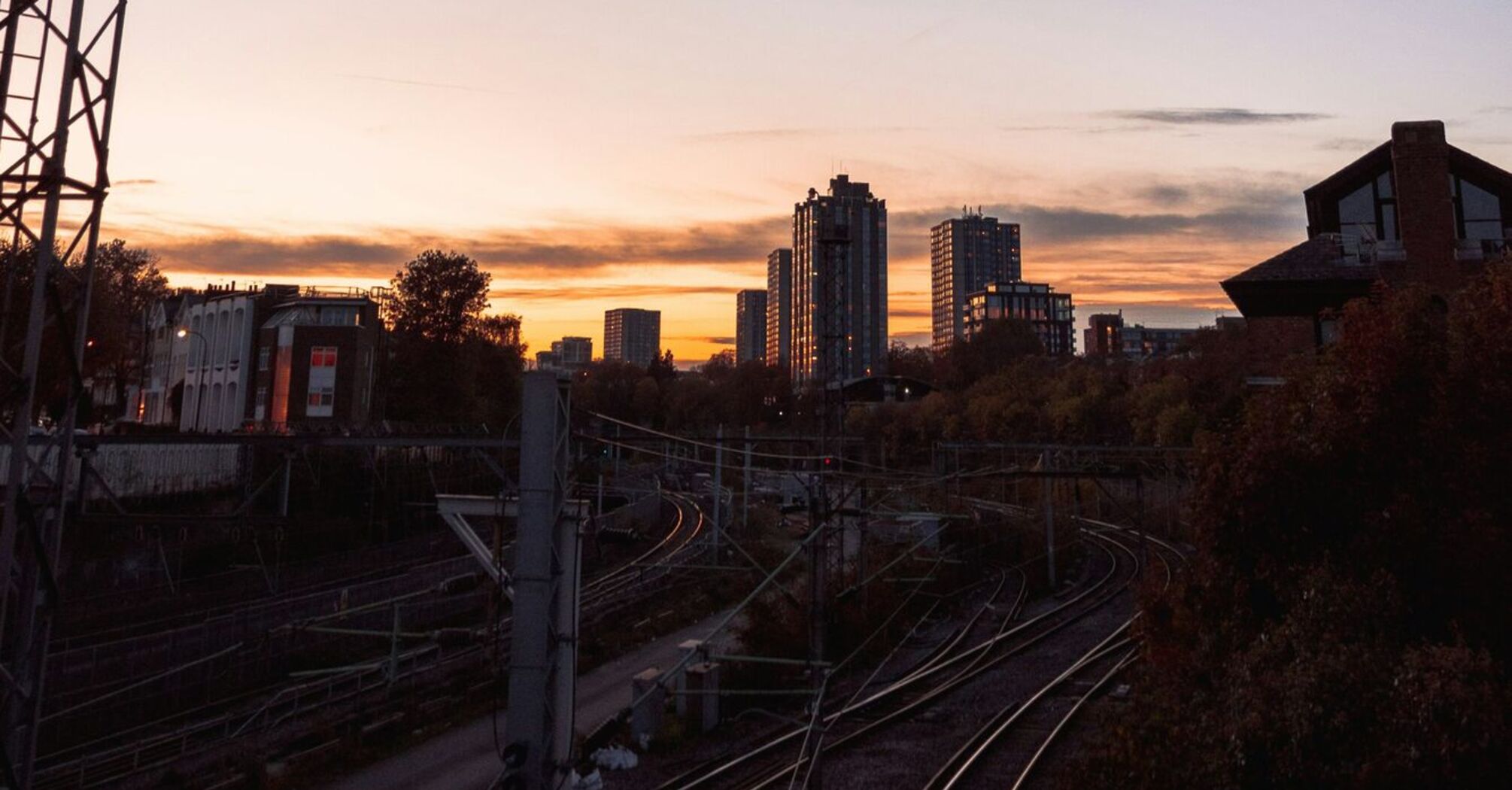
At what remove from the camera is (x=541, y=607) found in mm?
8266

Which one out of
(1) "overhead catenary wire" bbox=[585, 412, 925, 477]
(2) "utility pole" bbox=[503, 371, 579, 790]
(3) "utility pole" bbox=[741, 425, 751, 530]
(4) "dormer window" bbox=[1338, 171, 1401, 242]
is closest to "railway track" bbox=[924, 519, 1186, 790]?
(1) "overhead catenary wire" bbox=[585, 412, 925, 477]

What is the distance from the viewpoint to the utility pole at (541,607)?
8.13 m

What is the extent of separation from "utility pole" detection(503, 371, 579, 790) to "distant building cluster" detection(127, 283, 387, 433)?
142 ft

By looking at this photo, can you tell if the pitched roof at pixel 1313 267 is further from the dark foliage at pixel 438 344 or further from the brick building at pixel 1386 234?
the dark foliage at pixel 438 344

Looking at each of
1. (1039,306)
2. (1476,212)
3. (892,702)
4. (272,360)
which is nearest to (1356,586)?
(892,702)

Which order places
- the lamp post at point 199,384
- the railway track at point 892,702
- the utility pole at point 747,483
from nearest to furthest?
the railway track at point 892,702, the utility pole at point 747,483, the lamp post at point 199,384

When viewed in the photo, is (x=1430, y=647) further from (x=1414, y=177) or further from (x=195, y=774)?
(x=195, y=774)

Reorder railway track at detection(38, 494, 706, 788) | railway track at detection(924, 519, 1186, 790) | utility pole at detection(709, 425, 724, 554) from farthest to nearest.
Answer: utility pole at detection(709, 425, 724, 554) < railway track at detection(38, 494, 706, 788) < railway track at detection(924, 519, 1186, 790)

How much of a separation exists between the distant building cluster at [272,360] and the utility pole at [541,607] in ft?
142

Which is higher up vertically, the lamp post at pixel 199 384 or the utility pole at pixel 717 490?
the lamp post at pixel 199 384

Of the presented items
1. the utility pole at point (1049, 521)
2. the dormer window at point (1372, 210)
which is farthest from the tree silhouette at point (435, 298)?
the dormer window at point (1372, 210)

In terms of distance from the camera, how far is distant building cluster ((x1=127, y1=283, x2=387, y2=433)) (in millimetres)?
50688

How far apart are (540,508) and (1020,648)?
16.9 m

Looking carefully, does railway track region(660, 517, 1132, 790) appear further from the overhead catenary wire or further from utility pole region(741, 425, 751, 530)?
utility pole region(741, 425, 751, 530)
